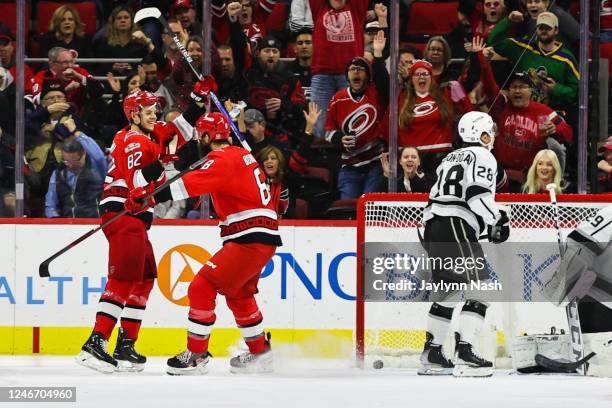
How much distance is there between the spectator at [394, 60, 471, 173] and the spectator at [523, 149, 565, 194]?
512 millimetres

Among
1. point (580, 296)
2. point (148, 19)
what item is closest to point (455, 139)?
point (580, 296)

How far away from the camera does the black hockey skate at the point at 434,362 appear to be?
6.71m

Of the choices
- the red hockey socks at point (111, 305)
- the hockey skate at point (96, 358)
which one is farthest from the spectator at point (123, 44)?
the hockey skate at point (96, 358)

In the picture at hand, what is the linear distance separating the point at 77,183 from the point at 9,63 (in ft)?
2.83

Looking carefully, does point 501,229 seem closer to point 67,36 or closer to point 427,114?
point 427,114

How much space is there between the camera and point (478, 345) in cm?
674

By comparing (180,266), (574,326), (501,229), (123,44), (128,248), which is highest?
(123,44)

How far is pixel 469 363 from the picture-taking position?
655 cm

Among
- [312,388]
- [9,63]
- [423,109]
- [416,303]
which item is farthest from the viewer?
[9,63]

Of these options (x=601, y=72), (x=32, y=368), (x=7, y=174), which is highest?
(x=601, y=72)

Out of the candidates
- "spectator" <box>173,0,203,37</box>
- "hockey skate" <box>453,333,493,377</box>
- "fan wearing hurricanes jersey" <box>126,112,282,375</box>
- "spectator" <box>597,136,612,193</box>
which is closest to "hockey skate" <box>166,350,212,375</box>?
"fan wearing hurricanes jersey" <box>126,112,282,375</box>

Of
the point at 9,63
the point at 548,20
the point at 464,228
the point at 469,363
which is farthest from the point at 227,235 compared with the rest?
the point at 548,20

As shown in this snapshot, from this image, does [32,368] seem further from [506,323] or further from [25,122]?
[506,323]

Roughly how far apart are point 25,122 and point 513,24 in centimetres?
298
